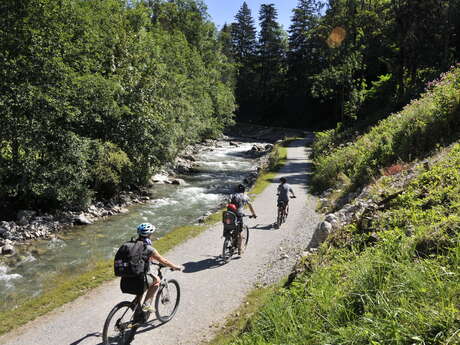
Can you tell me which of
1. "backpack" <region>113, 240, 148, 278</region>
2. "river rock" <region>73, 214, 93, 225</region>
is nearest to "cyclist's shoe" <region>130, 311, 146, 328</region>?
"backpack" <region>113, 240, 148, 278</region>

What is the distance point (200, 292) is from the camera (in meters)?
9.03

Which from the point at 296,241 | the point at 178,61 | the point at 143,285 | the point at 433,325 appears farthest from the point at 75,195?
the point at 178,61

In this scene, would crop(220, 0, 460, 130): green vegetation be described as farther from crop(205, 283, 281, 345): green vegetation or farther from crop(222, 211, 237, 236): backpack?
crop(205, 283, 281, 345): green vegetation

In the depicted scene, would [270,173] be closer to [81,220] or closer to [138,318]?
[81,220]

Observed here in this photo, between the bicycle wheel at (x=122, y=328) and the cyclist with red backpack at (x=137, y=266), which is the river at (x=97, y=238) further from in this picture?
the cyclist with red backpack at (x=137, y=266)

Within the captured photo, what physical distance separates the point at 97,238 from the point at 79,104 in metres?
7.70

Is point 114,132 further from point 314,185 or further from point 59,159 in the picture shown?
point 314,185

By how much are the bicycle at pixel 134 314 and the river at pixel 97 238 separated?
15.9ft

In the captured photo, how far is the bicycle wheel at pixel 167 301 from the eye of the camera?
24.2 ft

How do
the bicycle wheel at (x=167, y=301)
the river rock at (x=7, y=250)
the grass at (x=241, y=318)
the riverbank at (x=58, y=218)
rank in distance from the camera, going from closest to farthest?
the grass at (x=241, y=318) → the bicycle wheel at (x=167, y=301) → the river rock at (x=7, y=250) → the riverbank at (x=58, y=218)

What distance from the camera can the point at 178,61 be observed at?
36219mm

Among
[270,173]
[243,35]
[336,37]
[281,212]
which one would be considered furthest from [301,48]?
[281,212]

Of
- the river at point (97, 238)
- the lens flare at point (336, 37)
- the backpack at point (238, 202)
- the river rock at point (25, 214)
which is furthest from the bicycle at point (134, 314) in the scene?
the lens flare at point (336, 37)

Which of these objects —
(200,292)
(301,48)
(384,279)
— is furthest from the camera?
(301,48)
